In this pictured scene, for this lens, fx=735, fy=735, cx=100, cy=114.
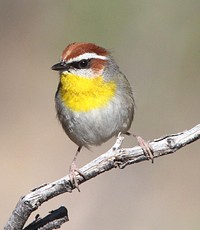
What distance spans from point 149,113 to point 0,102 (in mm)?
2329

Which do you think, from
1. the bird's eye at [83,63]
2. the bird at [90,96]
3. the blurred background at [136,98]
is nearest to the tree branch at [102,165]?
the bird at [90,96]

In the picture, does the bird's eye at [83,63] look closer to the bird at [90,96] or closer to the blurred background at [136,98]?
the bird at [90,96]

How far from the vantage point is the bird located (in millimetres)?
6160

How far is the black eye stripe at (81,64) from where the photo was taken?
6174 mm

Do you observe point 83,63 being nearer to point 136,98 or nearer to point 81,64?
point 81,64

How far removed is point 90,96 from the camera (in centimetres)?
618

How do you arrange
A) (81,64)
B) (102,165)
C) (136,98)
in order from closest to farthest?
1. (102,165)
2. (81,64)
3. (136,98)

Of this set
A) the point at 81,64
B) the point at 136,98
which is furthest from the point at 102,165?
the point at 136,98

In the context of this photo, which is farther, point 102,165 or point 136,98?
point 136,98

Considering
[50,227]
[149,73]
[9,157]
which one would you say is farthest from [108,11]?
[50,227]

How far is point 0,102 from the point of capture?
35.6 feet

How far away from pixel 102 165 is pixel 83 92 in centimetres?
167

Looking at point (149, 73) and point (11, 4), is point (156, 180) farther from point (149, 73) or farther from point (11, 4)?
point (11, 4)

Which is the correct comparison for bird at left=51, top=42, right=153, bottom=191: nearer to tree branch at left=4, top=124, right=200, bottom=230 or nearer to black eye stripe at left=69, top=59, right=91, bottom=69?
black eye stripe at left=69, top=59, right=91, bottom=69
